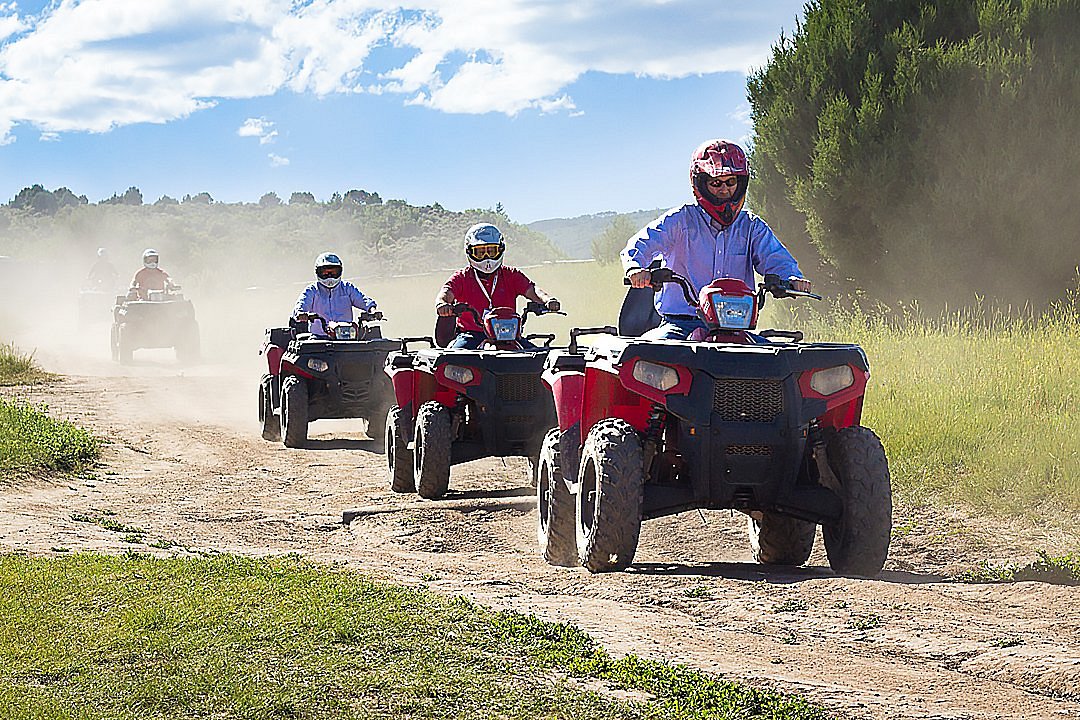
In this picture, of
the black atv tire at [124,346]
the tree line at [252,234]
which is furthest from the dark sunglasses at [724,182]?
the tree line at [252,234]

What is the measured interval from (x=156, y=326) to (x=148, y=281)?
2.90 ft

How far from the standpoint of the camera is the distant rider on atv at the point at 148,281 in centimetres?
2620

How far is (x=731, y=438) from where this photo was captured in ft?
20.5

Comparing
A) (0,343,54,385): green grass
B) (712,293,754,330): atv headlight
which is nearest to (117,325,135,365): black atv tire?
(0,343,54,385): green grass

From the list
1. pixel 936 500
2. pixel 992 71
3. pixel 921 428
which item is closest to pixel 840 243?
pixel 992 71

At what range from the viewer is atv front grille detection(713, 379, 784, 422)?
625cm

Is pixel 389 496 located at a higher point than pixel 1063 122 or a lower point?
lower

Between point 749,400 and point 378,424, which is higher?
point 749,400

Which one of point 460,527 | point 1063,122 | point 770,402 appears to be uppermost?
point 1063,122

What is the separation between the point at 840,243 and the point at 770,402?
1228 centimetres

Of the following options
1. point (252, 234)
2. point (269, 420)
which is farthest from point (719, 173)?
point (252, 234)

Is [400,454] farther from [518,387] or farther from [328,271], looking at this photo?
[328,271]

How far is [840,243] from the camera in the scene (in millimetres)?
18094

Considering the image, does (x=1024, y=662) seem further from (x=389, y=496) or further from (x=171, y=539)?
(x=389, y=496)
